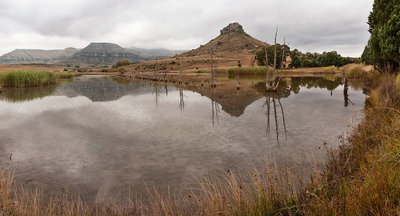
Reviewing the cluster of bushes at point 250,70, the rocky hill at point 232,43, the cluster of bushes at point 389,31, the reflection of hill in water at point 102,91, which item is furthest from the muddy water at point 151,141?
the rocky hill at point 232,43

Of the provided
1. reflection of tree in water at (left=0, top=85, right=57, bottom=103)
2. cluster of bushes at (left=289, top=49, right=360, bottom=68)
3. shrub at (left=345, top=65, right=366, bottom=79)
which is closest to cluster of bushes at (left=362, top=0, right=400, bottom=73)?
shrub at (left=345, top=65, right=366, bottom=79)

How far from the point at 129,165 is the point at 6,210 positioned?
3.89 m

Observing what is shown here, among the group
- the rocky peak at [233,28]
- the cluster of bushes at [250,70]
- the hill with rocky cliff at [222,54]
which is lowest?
the cluster of bushes at [250,70]

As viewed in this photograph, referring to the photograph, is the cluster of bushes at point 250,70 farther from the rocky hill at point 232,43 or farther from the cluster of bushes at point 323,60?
the rocky hill at point 232,43

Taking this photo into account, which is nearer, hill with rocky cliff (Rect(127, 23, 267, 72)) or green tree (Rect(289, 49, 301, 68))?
green tree (Rect(289, 49, 301, 68))

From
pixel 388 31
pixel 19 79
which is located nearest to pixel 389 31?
Result: pixel 388 31

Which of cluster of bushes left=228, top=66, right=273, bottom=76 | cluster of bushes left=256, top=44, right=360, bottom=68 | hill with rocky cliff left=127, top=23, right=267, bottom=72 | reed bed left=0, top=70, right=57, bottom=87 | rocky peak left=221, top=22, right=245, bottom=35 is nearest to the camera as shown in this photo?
reed bed left=0, top=70, right=57, bottom=87

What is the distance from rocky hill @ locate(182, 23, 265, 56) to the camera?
13900 cm

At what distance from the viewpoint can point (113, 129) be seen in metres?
12.9

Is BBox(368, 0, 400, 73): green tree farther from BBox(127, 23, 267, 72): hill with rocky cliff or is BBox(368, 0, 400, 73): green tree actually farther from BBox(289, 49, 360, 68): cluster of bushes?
BBox(127, 23, 267, 72): hill with rocky cliff

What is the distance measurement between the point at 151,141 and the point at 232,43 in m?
147

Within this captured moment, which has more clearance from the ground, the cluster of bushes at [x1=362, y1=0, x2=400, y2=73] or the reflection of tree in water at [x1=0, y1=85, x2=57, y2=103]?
the cluster of bushes at [x1=362, y1=0, x2=400, y2=73]

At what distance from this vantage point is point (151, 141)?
10.9m

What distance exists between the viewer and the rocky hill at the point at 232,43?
139m
